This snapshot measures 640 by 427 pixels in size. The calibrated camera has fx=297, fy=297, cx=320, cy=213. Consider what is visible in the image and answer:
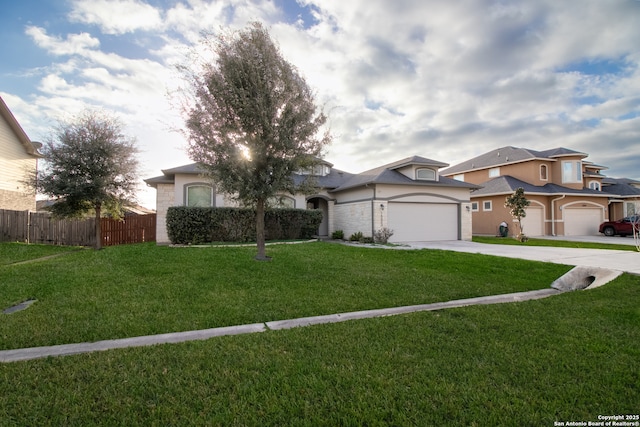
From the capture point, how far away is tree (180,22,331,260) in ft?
24.9

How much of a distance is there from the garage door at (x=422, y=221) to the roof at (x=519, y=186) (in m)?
5.37

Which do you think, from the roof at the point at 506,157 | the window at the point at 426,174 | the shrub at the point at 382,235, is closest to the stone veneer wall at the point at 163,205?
the shrub at the point at 382,235

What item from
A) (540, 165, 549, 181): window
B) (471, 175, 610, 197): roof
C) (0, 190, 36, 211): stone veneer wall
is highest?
(540, 165, 549, 181): window

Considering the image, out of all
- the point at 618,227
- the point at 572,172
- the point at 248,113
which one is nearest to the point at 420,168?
the point at 248,113

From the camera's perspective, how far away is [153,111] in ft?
26.2

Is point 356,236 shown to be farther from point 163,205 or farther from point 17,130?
point 17,130

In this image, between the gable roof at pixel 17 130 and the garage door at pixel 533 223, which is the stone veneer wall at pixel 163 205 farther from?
the garage door at pixel 533 223

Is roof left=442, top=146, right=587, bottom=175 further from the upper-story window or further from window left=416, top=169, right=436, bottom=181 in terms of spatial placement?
window left=416, top=169, right=436, bottom=181

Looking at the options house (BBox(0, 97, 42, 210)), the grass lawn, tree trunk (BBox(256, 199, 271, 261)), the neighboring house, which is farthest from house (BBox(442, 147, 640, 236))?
house (BBox(0, 97, 42, 210))

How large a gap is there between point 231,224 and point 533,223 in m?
20.6

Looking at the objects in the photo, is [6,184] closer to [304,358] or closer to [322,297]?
[322,297]

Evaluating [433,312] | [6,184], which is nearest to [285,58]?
[433,312]

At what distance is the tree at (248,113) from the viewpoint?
24.9 feet

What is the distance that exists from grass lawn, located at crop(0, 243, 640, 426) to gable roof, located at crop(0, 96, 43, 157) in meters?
15.2
